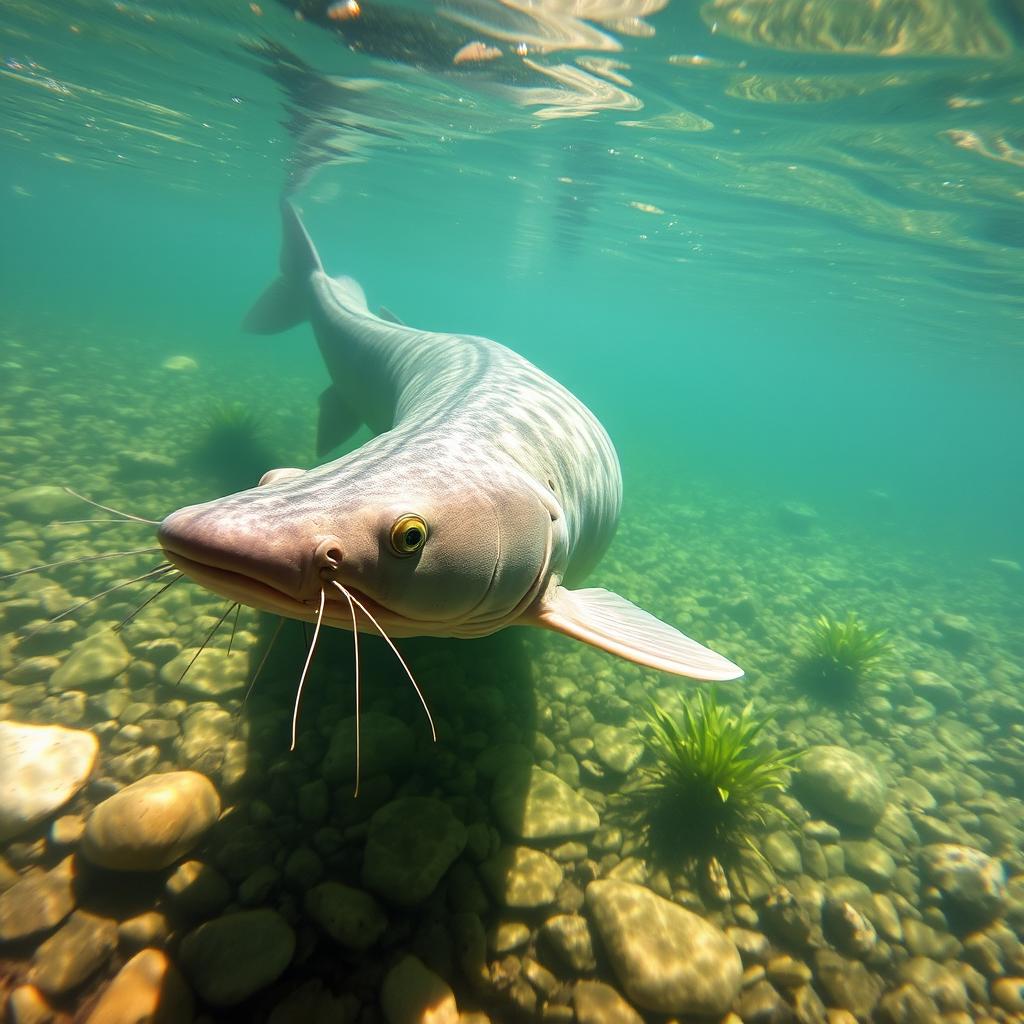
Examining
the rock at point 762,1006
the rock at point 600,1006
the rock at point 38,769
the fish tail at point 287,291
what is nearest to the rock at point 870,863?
the rock at point 762,1006

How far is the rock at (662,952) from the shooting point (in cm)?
257

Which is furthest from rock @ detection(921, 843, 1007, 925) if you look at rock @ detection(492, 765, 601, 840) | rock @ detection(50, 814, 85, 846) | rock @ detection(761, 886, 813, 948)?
rock @ detection(50, 814, 85, 846)

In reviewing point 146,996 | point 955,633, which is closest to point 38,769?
point 146,996

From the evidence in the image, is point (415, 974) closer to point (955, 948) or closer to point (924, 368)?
point (955, 948)

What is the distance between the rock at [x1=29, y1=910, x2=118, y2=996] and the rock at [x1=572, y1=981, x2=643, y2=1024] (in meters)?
2.27

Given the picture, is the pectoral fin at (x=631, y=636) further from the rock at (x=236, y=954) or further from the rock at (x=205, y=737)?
the rock at (x=205, y=737)

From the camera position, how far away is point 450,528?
210 cm

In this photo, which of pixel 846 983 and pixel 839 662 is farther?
pixel 839 662

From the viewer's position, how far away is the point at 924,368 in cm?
4581

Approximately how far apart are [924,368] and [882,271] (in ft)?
114

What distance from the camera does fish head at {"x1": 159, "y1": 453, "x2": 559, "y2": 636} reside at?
1.61 m

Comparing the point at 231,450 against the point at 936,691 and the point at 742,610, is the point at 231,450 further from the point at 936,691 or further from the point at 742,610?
the point at 936,691

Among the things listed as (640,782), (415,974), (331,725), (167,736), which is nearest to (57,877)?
(167,736)

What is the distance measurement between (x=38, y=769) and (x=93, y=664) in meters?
1.01
